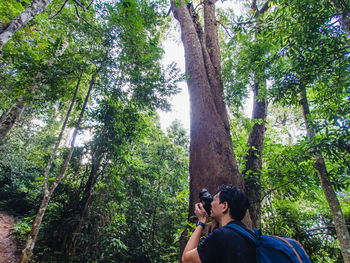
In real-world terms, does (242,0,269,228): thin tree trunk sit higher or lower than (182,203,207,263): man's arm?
higher

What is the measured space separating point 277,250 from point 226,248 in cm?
32

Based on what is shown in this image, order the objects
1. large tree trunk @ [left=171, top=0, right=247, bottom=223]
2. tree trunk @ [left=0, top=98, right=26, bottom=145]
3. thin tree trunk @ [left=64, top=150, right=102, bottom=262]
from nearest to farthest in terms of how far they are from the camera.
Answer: large tree trunk @ [left=171, top=0, right=247, bottom=223] < thin tree trunk @ [left=64, top=150, right=102, bottom=262] < tree trunk @ [left=0, top=98, right=26, bottom=145]

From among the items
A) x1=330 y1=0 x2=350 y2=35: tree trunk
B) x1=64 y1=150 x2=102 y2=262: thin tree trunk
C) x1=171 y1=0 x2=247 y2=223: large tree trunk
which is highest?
x1=330 y1=0 x2=350 y2=35: tree trunk

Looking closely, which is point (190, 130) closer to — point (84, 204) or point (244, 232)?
point (244, 232)

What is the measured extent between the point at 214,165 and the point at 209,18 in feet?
14.7

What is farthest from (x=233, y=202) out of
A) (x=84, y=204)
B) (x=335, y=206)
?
(x=84, y=204)

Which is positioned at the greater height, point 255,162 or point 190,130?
point 190,130

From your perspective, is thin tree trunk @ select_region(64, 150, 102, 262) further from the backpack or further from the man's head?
the backpack

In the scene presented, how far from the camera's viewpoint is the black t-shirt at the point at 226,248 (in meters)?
1.08

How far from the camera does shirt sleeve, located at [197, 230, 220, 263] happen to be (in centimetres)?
115

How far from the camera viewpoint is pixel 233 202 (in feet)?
4.56

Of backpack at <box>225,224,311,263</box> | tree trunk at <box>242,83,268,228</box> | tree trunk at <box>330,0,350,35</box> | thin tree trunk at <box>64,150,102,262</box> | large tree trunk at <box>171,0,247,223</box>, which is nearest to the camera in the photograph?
backpack at <box>225,224,311,263</box>

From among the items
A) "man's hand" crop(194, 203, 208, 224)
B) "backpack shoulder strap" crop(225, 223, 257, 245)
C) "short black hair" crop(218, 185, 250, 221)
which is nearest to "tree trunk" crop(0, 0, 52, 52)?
"man's hand" crop(194, 203, 208, 224)

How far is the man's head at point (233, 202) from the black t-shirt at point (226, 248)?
202 millimetres
